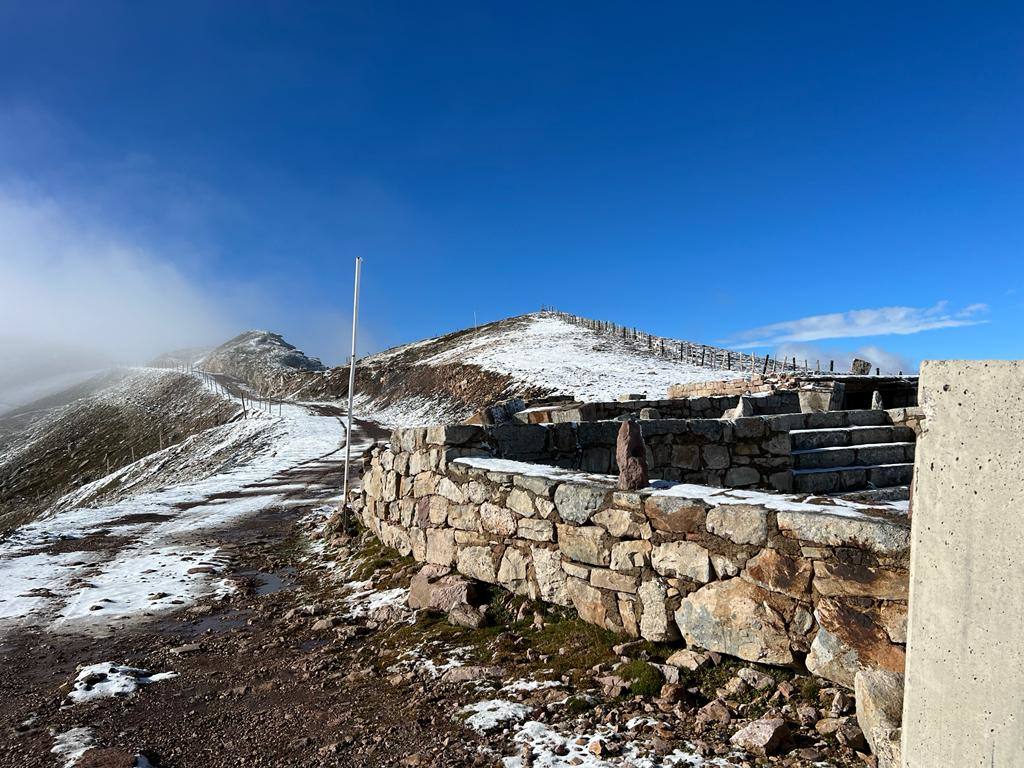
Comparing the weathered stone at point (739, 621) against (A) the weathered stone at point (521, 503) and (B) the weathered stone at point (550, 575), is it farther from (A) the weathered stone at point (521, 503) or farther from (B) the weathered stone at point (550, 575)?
(A) the weathered stone at point (521, 503)

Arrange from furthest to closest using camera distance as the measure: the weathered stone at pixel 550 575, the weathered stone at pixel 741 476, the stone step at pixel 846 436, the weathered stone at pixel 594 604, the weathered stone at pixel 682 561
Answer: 1. the stone step at pixel 846 436
2. the weathered stone at pixel 741 476
3. the weathered stone at pixel 550 575
4. the weathered stone at pixel 594 604
5. the weathered stone at pixel 682 561

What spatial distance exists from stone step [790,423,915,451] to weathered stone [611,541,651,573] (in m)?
6.03

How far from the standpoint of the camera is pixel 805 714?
3.14m

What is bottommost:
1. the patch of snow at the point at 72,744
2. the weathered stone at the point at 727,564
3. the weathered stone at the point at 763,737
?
the patch of snow at the point at 72,744

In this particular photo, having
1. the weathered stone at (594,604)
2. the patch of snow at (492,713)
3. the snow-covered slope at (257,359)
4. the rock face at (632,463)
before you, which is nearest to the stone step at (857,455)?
the rock face at (632,463)

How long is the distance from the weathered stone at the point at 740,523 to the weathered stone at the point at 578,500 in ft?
3.04

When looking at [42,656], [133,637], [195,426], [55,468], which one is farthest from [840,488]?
[55,468]

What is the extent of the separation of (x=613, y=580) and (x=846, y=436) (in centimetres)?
717

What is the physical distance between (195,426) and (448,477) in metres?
56.7

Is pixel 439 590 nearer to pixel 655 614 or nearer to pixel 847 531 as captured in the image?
pixel 655 614

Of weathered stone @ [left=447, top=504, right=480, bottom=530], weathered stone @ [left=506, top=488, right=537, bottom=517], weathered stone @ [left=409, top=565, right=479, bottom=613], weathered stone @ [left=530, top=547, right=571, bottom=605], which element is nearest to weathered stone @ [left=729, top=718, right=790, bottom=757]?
weathered stone @ [left=530, top=547, right=571, bottom=605]

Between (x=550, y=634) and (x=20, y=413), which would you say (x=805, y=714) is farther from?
(x=20, y=413)

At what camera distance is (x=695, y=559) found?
3.96 meters

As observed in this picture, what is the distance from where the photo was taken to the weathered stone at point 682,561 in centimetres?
391
